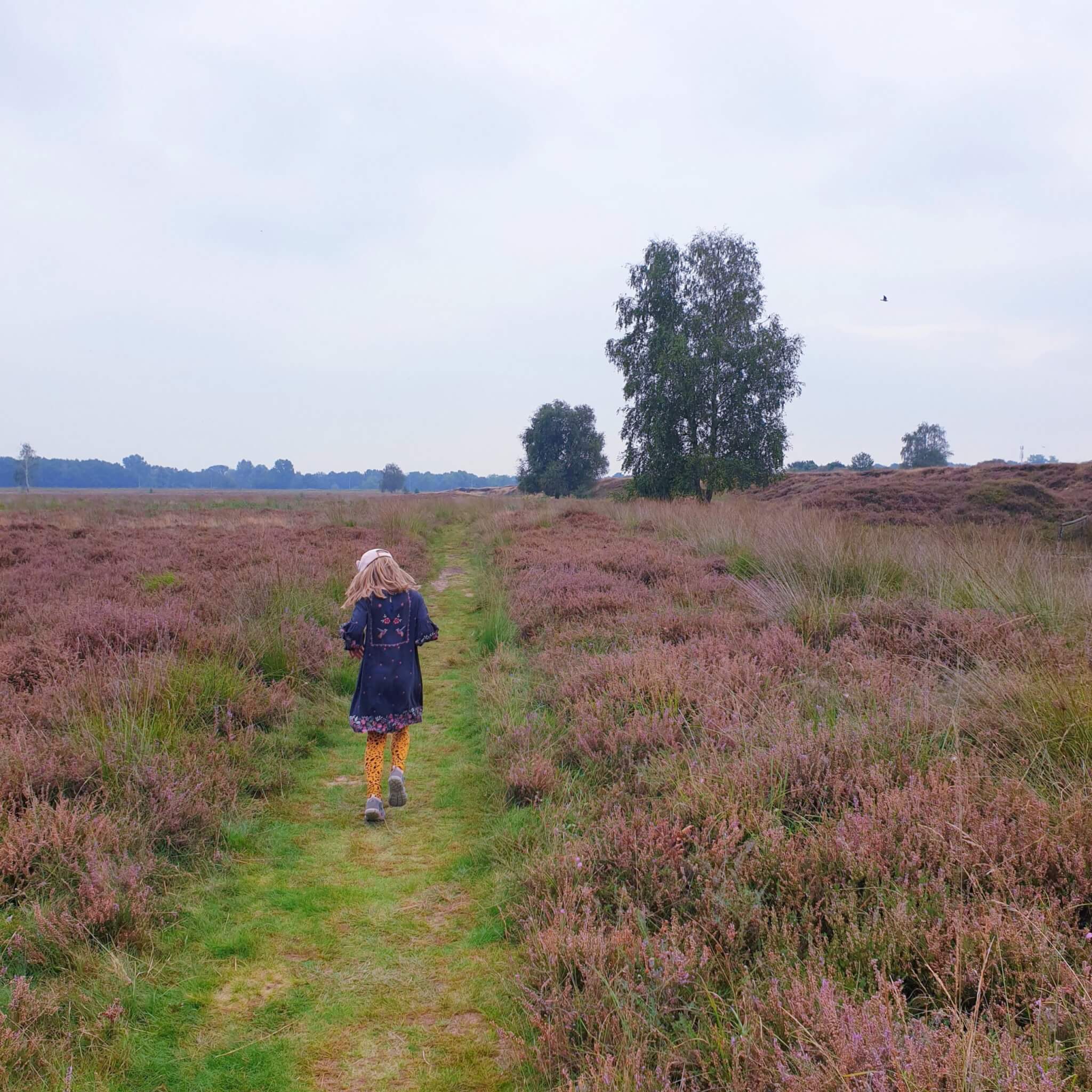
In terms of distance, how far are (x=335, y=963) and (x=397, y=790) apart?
1.72 metres

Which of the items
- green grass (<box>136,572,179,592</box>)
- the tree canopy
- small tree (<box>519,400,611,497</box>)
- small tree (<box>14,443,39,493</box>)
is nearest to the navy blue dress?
green grass (<box>136,572,179,592</box>)

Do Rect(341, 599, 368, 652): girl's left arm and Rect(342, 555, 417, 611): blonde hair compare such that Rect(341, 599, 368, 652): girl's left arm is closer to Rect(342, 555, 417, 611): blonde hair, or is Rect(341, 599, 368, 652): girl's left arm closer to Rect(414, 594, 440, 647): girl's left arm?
Rect(342, 555, 417, 611): blonde hair

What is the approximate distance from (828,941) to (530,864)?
1497 millimetres

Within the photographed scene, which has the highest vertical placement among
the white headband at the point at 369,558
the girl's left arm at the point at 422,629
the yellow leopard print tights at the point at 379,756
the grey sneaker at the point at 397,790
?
the white headband at the point at 369,558

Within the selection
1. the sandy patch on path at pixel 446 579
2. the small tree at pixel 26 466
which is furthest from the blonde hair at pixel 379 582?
the small tree at pixel 26 466

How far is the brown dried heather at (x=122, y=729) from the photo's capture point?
3045mm

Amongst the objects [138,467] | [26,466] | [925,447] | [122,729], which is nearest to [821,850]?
[122,729]

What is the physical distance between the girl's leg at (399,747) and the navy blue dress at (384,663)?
0.25ft

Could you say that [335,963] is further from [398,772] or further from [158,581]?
[158,581]

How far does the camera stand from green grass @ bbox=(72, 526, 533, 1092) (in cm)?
253

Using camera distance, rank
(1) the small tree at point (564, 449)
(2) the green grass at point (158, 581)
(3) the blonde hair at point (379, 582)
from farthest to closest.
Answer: (1) the small tree at point (564, 449) → (2) the green grass at point (158, 581) → (3) the blonde hair at point (379, 582)

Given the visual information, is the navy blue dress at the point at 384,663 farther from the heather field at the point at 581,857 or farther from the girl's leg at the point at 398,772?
the heather field at the point at 581,857

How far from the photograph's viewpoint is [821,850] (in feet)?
9.89

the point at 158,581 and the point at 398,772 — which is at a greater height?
the point at 158,581
